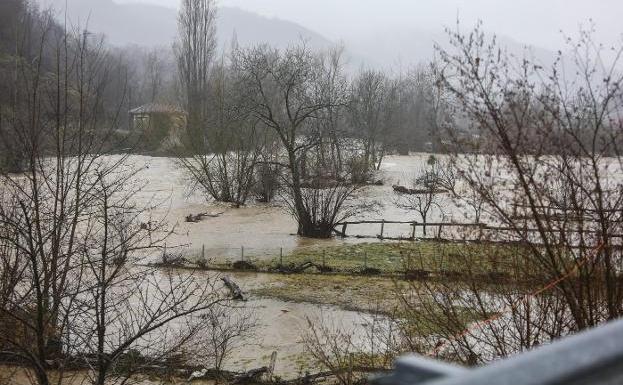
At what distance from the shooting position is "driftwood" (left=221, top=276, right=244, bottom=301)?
51.3 ft

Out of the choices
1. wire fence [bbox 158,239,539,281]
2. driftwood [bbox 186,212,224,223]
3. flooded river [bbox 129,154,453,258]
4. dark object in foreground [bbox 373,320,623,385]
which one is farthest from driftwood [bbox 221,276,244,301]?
dark object in foreground [bbox 373,320,623,385]

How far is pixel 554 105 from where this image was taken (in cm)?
541

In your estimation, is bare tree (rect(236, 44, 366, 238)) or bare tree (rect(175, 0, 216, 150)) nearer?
bare tree (rect(236, 44, 366, 238))

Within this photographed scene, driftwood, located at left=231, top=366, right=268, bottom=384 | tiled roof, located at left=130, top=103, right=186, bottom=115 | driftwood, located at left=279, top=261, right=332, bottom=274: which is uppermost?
tiled roof, located at left=130, top=103, right=186, bottom=115

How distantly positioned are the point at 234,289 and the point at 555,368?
15609 mm

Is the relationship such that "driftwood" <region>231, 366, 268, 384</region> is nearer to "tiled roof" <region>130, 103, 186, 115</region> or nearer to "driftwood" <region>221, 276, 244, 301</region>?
"driftwood" <region>221, 276, 244, 301</region>

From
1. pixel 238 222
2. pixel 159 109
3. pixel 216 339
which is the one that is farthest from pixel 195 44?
pixel 216 339

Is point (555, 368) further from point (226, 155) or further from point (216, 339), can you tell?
point (226, 155)

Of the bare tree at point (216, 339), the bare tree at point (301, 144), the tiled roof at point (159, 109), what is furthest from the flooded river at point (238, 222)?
the tiled roof at point (159, 109)

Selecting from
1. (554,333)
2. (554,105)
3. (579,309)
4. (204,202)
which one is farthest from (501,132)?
(204,202)

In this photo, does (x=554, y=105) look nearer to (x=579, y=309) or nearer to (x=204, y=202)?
(x=579, y=309)

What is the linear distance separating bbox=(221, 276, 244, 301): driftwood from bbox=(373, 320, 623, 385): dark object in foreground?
14.7 meters

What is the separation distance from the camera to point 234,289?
16.0 meters

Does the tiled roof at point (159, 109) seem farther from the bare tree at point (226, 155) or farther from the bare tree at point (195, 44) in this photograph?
the bare tree at point (226, 155)
